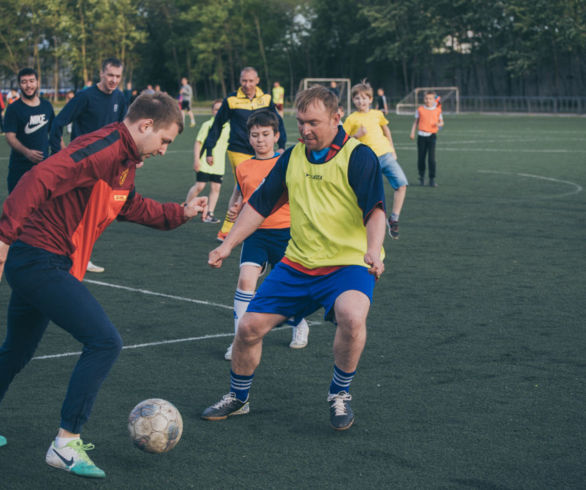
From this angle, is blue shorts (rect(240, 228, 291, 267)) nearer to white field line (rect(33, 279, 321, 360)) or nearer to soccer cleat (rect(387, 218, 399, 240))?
white field line (rect(33, 279, 321, 360))

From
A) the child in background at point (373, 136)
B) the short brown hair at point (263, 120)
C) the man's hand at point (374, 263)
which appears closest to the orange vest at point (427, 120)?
the child in background at point (373, 136)

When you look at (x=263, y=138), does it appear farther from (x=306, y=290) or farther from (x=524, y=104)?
(x=524, y=104)

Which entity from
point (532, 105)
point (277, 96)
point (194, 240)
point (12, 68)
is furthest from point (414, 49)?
point (194, 240)

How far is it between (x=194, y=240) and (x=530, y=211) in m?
5.90

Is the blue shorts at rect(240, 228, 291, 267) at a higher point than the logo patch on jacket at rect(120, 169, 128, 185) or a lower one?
lower

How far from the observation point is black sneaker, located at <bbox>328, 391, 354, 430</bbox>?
5.05m

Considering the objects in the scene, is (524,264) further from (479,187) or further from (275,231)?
(479,187)

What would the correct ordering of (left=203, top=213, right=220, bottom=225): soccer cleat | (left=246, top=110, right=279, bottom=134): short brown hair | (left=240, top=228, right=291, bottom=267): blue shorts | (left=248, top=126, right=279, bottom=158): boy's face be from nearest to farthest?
(left=240, top=228, right=291, bottom=267): blue shorts → (left=246, top=110, right=279, bottom=134): short brown hair → (left=248, top=126, right=279, bottom=158): boy's face → (left=203, top=213, right=220, bottom=225): soccer cleat

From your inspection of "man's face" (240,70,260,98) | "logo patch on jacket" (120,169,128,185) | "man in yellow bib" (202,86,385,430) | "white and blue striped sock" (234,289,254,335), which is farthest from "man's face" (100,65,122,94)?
"logo patch on jacket" (120,169,128,185)

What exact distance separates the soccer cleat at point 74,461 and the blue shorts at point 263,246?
2.39 meters

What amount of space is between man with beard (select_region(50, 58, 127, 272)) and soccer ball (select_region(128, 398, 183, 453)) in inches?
207

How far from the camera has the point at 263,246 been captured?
647 cm

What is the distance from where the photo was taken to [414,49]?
2682 inches

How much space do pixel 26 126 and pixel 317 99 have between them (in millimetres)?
6181
